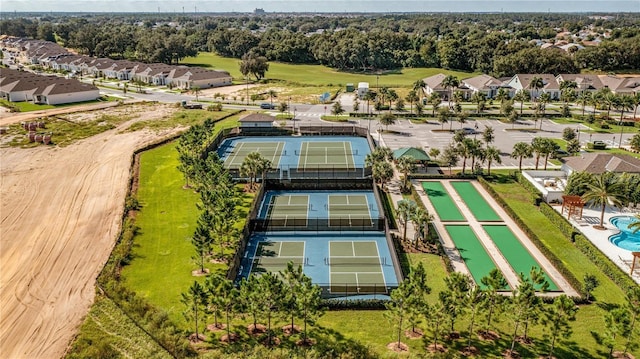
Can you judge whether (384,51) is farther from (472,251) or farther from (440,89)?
(472,251)

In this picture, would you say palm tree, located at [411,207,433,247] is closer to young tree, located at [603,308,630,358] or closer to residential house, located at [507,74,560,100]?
young tree, located at [603,308,630,358]

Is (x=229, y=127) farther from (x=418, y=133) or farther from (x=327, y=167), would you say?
(x=418, y=133)

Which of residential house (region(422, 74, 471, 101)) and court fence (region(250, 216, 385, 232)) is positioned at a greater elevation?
residential house (region(422, 74, 471, 101))

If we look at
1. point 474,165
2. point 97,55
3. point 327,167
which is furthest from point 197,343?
point 97,55


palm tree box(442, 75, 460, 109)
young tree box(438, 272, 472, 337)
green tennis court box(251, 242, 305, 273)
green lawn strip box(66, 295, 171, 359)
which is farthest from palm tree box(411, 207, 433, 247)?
palm tree box(442, 75, 460, 109)

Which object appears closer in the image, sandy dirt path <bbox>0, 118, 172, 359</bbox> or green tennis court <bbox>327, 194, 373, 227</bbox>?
sandy dirt path <bbox>0, 118, 172, 359</bbox>

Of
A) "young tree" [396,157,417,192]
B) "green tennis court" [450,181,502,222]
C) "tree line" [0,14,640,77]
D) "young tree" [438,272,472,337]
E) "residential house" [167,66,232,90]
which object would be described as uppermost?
"tree line" [0,14,640,77]

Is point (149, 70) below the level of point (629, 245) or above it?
above
